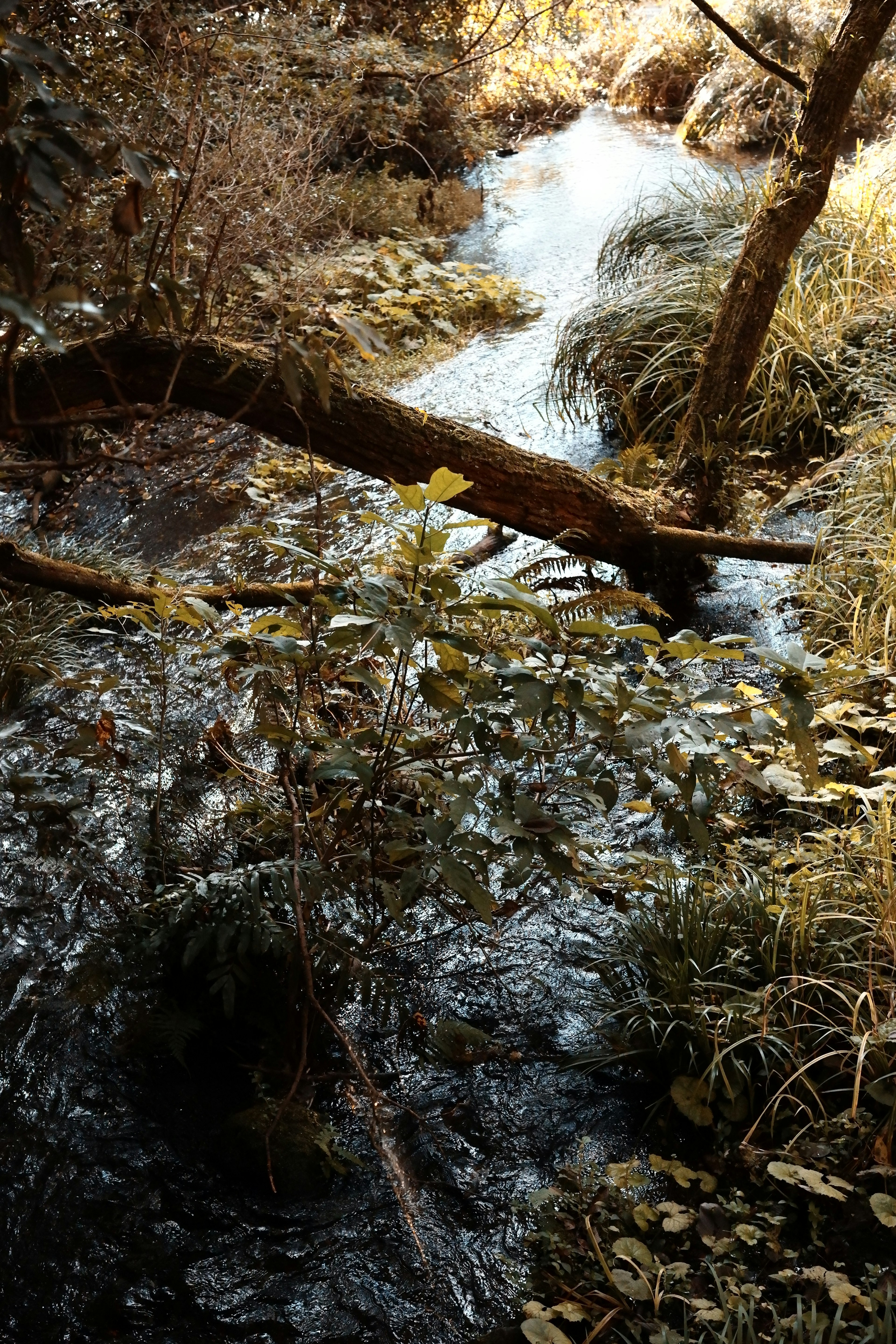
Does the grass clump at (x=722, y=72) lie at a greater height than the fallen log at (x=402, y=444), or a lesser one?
greater

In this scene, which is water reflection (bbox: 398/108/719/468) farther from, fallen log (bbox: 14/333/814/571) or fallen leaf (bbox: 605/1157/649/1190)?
fallen leaf (bbox: 605/1157/649/1190)

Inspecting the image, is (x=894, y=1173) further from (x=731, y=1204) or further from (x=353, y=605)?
(x=353, y=605)

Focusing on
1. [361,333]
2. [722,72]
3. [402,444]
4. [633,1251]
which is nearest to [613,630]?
[361,333]

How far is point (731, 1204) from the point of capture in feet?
7.30

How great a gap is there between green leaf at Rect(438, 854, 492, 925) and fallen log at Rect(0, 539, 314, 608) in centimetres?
142

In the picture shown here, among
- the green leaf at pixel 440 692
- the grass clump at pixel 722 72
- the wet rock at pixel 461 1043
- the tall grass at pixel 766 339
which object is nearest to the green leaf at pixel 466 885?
the green leaf at pixel 440 692

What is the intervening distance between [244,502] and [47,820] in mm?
3645

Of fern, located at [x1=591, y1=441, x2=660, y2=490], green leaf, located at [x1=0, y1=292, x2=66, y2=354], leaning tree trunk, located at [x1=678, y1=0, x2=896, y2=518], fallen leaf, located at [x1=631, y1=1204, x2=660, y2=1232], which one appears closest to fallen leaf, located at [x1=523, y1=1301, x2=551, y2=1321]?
fallen leaf, located at [x1=631, y1=1204, x2=660, y2=1232]

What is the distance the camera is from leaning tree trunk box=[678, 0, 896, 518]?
4613 millimetres

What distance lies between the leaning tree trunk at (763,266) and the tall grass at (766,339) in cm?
34

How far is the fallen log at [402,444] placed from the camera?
353 cm

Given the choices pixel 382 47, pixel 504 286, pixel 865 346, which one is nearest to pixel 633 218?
pixel 504 286

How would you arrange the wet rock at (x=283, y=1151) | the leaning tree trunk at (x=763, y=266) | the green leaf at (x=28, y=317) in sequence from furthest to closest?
1. the leaning tree trunk at (x=763, y=266)
2. the wet rock at (x=283, y=1151)
3. the green leaf at (x=28, y=317)

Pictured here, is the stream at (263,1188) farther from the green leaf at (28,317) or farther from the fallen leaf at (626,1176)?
the green leaf at (28,317)
